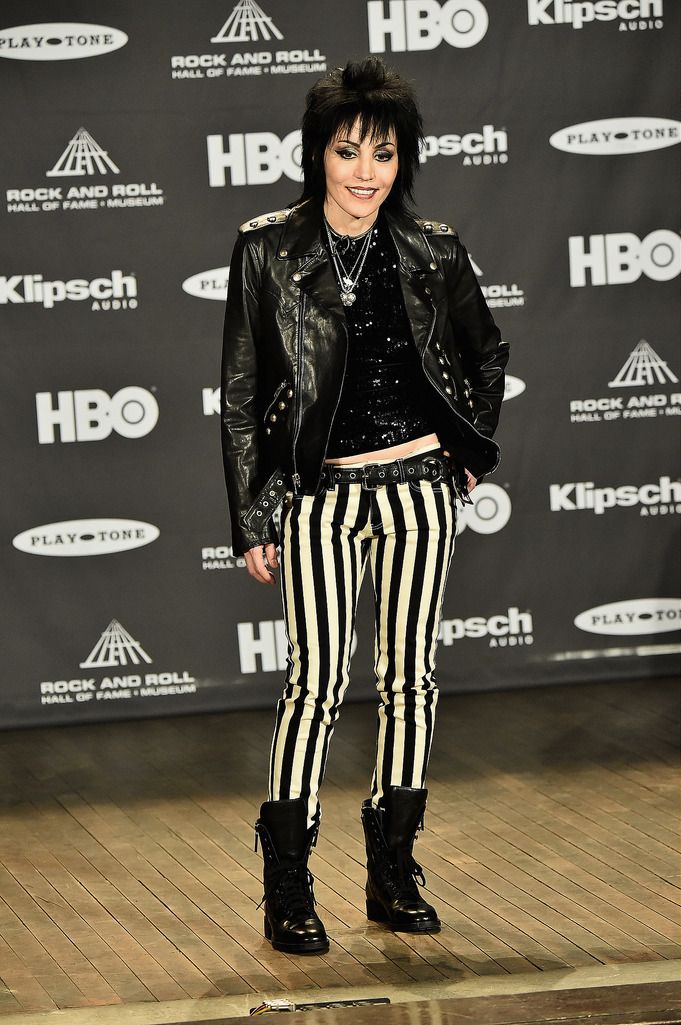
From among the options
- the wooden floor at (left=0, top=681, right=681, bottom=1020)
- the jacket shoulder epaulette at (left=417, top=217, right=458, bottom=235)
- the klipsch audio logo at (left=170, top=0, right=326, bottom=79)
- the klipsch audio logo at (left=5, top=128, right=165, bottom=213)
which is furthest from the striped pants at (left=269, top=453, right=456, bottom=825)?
the klipsch audio logo at (left=170, top=0, right=326, bottom=79)

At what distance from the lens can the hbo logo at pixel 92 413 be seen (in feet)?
14.7

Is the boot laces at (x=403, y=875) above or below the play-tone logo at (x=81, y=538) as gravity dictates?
below

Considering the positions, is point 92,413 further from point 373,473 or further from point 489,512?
point 373,473

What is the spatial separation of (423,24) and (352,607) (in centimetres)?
251

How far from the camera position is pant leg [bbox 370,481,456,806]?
8.73 ft

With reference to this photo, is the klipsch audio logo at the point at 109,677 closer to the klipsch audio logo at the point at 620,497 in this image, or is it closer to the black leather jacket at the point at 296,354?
the klipsch audio logo at the point at 620,497

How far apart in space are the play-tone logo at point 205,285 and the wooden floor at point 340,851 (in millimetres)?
1374

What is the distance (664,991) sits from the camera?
2305 millimetres

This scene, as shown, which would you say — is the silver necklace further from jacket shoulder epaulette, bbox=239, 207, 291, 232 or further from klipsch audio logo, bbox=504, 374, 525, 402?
klipsch audio logo, bbox=504, 374, 525, 402

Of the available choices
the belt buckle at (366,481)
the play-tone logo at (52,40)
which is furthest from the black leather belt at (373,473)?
the play-tone logo at (52,40)

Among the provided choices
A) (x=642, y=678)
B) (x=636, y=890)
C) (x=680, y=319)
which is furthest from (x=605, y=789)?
(x=680, y=319)

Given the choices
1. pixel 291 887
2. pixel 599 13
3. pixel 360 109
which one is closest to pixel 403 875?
pixel 291 887

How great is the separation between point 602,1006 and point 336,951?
593 millimetres

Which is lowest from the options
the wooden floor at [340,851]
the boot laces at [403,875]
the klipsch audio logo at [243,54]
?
the wooden floor at [340,851]
